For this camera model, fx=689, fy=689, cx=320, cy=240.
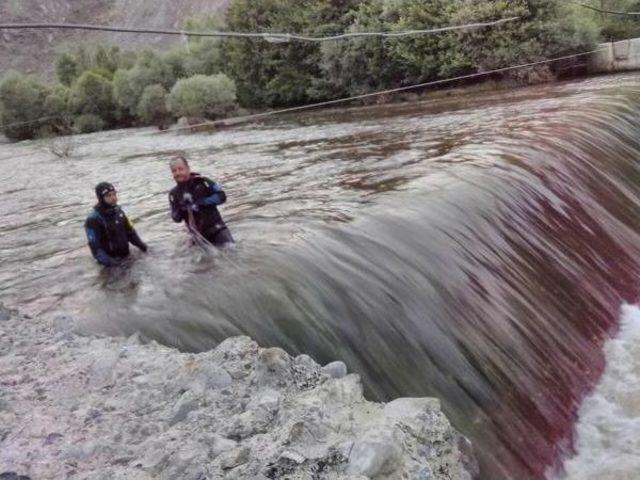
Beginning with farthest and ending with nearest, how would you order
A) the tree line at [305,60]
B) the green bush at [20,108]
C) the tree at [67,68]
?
the tree at [67,68], the green bush at [20,108], the tree line at [305,60]

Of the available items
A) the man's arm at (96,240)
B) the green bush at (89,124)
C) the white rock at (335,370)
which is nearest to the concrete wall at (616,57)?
the man's arm at (96,240)

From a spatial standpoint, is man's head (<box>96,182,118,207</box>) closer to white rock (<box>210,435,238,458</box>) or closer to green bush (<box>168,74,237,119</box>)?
white rock (<box>210,435,238,458</box>)

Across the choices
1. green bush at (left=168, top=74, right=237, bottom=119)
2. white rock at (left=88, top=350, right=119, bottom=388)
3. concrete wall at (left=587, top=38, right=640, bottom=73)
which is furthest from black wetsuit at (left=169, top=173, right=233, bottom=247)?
green bush at (left=168, top=74, right=237, bottom=119)

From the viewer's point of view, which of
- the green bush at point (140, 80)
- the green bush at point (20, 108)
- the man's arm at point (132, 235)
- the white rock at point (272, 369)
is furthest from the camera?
the green bush at point (20, 108)

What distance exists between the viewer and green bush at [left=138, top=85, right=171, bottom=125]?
37500 mm

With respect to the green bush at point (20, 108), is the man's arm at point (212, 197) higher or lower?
lower

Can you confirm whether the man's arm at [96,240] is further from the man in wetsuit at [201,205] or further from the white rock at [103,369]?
the white rock at [103,369]

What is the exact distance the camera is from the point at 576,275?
830cm

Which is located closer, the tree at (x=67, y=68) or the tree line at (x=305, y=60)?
the tree line at (x=305, y=60)

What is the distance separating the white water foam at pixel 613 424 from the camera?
5641 millimetres

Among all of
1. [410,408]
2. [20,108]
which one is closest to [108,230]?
[410,408]

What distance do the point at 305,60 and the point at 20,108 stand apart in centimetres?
2272

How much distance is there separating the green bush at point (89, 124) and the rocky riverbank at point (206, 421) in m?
39.2

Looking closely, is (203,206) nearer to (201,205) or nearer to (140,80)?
(201,205)
